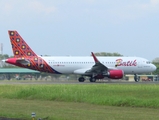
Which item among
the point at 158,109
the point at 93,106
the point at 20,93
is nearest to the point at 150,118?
the point at 158,109

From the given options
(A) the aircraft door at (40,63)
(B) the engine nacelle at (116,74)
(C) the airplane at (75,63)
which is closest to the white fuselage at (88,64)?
(C) the airplane at (75,63)

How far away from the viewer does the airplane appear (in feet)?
180

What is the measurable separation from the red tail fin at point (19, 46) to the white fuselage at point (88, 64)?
85.6 inches

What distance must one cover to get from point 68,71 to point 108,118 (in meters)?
39.2

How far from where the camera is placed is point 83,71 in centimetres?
5700

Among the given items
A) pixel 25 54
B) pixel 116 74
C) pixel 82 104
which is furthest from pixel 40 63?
pixel 82 104

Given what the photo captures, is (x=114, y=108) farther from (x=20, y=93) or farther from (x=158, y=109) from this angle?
(x=20, y=93)

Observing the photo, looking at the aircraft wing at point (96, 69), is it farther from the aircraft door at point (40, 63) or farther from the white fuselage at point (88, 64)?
the aircraft door at point (40, 63)

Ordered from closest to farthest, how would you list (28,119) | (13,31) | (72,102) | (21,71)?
1. (28,119)
2. (72,102)
3. (13,31)
4. (21,71)

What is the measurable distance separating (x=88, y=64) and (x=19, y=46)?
8.92 metres

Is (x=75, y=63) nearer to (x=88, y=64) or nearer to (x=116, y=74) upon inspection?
(x=88, y=64)

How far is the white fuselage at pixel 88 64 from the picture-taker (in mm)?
56812

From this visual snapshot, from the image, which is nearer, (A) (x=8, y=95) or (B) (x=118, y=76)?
(A) (x=8, y=95)

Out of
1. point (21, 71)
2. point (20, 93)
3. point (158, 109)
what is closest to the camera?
point (158, 109)
